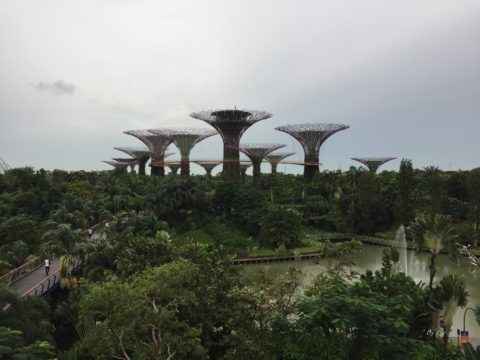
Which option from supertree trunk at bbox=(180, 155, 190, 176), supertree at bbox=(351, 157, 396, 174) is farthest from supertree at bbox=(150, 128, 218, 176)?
supertree at bbox=(351, 157, 396, 174)

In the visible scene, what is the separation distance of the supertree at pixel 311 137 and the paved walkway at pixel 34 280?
39.9m

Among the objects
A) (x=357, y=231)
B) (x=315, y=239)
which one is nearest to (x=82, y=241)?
(x=315, y=239)

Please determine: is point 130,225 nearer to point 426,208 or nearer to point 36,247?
point 36,247

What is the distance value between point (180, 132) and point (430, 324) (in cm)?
4377

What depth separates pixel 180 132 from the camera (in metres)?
52.4

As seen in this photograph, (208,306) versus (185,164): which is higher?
(185,164)

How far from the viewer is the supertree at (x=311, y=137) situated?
5266 cm

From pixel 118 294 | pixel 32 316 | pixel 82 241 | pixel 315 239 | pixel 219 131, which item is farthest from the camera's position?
pixel 219 131

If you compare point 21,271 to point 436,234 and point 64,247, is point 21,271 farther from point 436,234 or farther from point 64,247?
point 436,234

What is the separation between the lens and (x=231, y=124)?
153ft

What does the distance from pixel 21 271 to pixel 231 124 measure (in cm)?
3195

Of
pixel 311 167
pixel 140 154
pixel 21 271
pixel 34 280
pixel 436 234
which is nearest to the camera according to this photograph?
pixel 436 234

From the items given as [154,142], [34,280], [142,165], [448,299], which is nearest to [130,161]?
[142,165]

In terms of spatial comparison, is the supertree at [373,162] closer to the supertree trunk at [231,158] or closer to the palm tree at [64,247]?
the supertree trunk at [231,158]
